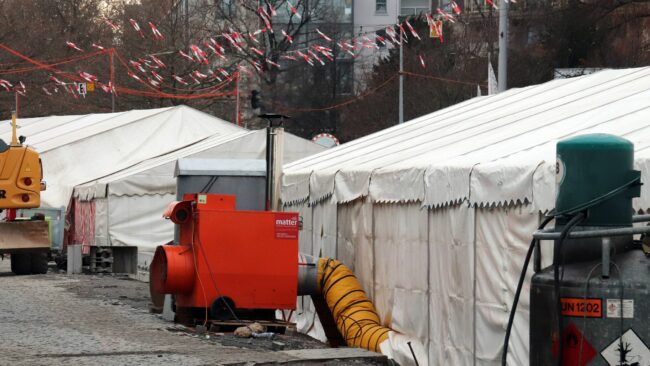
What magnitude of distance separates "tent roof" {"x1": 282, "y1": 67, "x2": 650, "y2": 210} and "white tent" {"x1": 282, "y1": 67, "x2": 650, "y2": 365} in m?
0.02

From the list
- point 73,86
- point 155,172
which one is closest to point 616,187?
point 155,172

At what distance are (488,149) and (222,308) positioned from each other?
15.0 ft

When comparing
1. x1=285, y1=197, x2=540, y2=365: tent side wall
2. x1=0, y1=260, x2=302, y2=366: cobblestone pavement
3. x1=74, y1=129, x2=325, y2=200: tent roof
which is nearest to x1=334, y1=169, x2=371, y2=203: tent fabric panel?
x1=285, y1=197, x2=540, y2=365: tent side wall

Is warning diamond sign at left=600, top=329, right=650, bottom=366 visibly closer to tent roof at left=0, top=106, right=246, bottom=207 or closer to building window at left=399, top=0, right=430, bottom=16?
tent roof at left=0, top=106, right=246, bottom=207

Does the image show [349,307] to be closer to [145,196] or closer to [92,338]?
[92,338]

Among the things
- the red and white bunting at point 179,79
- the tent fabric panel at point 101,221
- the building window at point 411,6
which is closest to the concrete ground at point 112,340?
the tent fabric panel at point 101,221

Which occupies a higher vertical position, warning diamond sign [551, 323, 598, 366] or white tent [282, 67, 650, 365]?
white tent [282, 67, 650, 365]

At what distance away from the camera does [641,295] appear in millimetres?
7094

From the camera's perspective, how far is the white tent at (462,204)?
39.0 feet

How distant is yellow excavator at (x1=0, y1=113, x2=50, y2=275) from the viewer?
1113 inches

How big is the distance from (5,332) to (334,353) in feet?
15.4

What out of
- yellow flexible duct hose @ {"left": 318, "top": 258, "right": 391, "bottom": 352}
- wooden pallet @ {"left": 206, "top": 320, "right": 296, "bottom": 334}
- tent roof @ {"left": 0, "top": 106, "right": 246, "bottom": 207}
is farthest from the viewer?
tent roof @ {"left": 0, "top": 106, "right": 246, "bottom": 207}

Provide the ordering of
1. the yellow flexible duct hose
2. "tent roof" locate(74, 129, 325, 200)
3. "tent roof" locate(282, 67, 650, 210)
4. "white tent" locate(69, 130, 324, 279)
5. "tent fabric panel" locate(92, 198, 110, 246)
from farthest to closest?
"tent fabric panel" locate(92, 198, 110, 246) → "white tent" locate(69, 130, 324, 279) → "tent roof" locate(74, 129, 325, 200) → the yellow flexible duct hose → "tent roof" locate(282, 67, 650, 210)

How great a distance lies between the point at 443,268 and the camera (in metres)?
13.9
